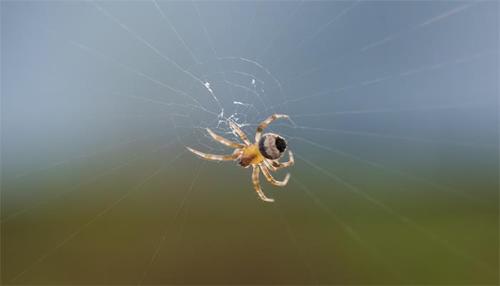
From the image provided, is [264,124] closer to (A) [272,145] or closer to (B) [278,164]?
(A) [272,145]

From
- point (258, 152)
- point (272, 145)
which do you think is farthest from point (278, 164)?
point (272, 145)

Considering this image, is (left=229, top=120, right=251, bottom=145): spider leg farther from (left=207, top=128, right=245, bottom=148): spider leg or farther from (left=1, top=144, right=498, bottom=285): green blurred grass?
(left=1, top=144, right=498, bottom=285): green blurred grass

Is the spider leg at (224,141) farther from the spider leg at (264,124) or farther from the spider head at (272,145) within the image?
the spider head at (272,145)

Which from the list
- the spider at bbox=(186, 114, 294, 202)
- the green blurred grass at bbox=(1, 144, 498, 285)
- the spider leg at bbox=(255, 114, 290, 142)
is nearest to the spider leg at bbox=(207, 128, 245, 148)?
the spider at bbox=(186, 114, 294, 202)

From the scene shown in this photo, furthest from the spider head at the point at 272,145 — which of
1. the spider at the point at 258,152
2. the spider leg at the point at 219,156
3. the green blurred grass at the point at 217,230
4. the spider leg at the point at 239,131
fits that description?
the green blurred grass at the point at 217,230

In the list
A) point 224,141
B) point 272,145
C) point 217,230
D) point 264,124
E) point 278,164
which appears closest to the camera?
point 272,145

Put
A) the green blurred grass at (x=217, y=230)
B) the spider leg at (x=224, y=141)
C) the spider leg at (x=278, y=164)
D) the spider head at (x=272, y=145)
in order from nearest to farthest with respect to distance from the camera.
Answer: the spider head at (x=272, y=145)
the spider leg at (x=224, y=141)
the spider leg at (x=278, y=164)
the green blurred grass at (x=217, y=230)

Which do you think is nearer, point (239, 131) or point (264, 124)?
point (264, 124)
